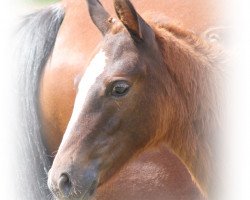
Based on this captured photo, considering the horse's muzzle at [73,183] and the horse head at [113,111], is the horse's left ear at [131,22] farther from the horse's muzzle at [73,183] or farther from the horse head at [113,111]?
the horse's muzzle at [73,183]

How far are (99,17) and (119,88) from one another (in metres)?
0.49

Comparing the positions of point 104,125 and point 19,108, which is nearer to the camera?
point 104,125

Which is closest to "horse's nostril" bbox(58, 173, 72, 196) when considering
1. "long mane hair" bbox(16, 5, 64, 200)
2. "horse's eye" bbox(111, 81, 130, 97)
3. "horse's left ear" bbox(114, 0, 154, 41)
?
"horse's eye" bbox(111, 81, 130, 97)

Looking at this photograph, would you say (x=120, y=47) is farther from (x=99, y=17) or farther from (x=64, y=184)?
(x=64, y=184)

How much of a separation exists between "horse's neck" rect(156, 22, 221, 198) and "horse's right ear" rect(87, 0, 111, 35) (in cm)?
27

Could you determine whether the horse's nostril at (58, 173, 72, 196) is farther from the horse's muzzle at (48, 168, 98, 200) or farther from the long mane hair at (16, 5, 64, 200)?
the long mane hair at (16, 5, 64, 200)

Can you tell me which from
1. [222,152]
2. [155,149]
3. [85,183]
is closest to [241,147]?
[222,152]

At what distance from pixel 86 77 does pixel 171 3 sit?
974 mm

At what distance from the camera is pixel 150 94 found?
3592mm

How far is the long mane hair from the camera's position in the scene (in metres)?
4.62

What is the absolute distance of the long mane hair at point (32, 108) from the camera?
4617 mm

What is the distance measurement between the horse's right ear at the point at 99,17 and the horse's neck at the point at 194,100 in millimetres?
265

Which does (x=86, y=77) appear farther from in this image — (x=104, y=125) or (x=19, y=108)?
(x=19, y=108)

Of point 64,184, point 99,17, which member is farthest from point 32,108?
point 64,184
